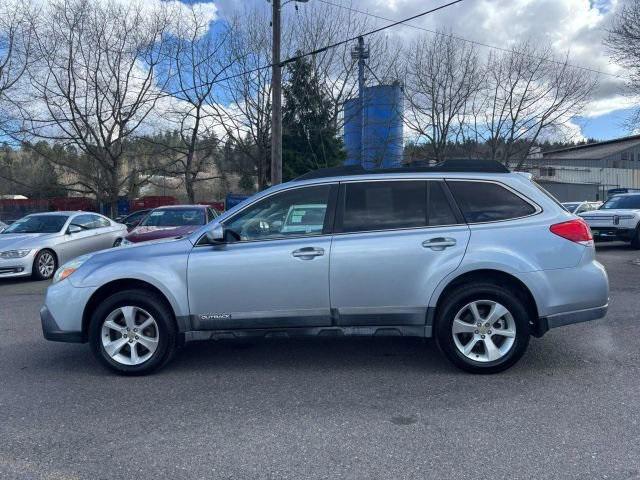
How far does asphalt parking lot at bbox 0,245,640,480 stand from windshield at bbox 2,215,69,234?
7065mm

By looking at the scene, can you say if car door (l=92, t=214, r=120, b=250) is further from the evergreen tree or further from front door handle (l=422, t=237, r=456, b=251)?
the evergreen tree

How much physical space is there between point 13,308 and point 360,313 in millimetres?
6280

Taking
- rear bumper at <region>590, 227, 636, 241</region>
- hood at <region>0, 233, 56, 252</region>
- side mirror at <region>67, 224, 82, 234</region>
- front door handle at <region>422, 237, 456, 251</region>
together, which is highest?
front door handle at <region>422, 237, 456, 251</region>

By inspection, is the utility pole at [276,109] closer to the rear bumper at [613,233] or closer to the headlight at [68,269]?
the rear bumper at [613,233]

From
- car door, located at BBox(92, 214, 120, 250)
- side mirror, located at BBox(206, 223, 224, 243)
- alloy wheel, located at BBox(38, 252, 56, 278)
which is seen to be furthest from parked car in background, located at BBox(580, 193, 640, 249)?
alloy wheel, located at BBox(38, 252, 56, 278)

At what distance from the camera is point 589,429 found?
12.0 ft

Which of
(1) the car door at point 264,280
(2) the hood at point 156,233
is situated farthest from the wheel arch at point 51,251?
(1) the car door at point 264,280

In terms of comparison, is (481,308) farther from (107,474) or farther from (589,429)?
(107,474)

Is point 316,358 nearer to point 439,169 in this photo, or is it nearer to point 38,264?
point 439,169

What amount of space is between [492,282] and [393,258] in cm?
90

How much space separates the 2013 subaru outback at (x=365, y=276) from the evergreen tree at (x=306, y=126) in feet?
70.3

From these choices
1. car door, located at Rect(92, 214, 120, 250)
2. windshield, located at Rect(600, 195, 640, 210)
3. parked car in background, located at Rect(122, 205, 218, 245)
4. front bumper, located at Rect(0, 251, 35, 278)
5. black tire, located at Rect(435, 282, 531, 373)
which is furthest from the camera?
windshield, located at Rect(600, 195, 640, 210)

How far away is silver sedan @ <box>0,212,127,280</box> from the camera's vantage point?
11.0 m

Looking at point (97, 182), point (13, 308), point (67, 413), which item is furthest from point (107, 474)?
point (97, 182)
